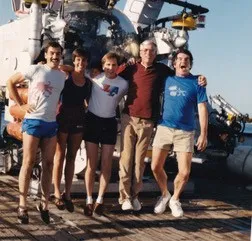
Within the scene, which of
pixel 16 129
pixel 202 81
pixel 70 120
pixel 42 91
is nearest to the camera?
pixel 42 91

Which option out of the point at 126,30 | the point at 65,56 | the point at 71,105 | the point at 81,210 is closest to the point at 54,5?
the point at 65,56

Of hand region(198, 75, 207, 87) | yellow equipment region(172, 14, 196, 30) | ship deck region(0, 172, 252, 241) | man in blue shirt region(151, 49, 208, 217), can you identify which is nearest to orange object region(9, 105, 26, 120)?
ship deck region(0, 172, 252, 241)

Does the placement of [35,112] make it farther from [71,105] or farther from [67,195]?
[67,195]

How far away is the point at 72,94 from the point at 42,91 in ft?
2.00

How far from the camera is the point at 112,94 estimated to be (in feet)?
20.0

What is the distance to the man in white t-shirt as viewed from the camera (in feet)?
17.9

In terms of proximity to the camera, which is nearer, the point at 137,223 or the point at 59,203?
the point at 59,203

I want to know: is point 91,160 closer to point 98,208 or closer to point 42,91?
point 98,208

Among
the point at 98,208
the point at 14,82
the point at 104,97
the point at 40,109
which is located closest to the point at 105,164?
the point at 98,208

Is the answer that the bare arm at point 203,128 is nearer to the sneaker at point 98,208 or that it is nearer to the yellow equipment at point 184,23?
the sneaker at point 98,208

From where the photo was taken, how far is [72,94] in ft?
19.6

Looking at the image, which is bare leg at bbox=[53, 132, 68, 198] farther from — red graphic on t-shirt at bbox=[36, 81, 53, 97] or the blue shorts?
red graphic on t-shirt at bbox=[36, 81, 53, 97]

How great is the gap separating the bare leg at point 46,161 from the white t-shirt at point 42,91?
31 cm

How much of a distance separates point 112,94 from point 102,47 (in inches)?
137
